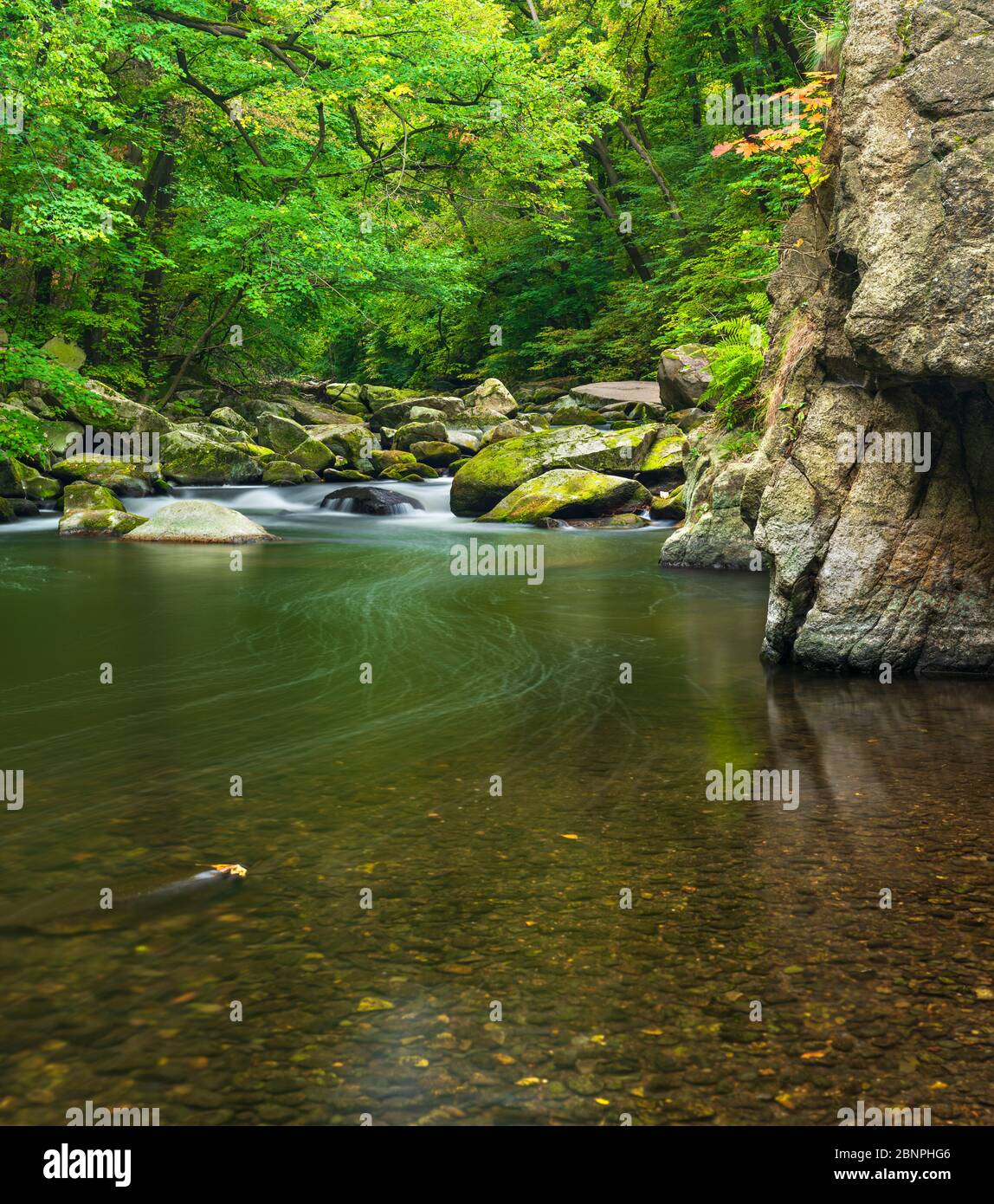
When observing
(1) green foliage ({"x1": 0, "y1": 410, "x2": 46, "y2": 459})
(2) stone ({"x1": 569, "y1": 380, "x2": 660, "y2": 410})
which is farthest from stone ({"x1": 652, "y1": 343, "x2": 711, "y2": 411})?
(1) green foliage ({"x1": 0, "y1": 410, "x2": 46, "y2": 459})

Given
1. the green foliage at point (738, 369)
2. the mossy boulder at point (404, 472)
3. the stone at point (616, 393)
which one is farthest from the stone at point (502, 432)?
the green foliage at point (738, 369)

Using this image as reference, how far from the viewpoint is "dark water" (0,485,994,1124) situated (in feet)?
9.12

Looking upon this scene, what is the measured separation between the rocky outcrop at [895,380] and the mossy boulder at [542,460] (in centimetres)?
1291

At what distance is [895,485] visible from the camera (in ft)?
23.8

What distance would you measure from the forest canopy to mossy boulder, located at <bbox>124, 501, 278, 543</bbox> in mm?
3292

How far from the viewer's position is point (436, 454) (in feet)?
91.2

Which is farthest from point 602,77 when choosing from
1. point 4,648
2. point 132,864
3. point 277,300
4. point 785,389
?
point 132,864

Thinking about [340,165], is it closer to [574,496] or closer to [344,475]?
[344,475]

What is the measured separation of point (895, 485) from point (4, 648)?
7811mm

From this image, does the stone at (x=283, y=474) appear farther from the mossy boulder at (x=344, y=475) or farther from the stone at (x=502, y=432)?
the stone at (x=502, y=432)

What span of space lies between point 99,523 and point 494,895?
1737 centimetres

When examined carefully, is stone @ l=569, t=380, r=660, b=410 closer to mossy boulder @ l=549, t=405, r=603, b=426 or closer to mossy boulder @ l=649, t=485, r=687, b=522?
mossy boulder @ l=549, t=405, r=603, b=426

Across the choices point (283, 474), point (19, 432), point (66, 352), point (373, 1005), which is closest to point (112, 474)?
point (283, 474)

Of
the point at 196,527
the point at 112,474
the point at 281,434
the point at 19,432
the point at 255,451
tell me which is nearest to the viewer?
the point at 19,432
